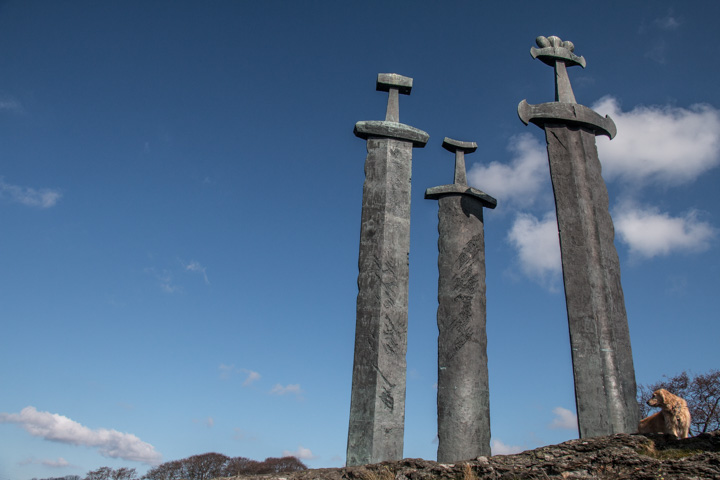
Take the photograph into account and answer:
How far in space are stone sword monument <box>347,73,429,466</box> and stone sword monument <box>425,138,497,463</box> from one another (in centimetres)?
135

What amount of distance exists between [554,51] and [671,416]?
19.9 ft

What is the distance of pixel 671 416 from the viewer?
5590 mm

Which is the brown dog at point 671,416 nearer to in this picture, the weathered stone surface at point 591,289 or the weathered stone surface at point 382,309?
the weathered stone surface at point 591,289

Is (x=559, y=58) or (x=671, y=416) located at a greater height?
(x=559, y=58)

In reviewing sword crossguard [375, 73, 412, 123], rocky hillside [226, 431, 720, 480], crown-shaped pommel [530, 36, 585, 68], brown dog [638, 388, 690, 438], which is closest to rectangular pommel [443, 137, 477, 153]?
sword crossguard [375, 73, 412, 123]

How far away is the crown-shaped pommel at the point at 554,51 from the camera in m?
9.39

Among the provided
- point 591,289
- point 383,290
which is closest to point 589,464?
point 591,289

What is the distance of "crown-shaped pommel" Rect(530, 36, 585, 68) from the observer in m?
9.39

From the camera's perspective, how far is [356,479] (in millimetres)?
5488

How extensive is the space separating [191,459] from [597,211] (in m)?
18.3

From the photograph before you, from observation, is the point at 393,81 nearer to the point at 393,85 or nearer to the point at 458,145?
the point at 393,85

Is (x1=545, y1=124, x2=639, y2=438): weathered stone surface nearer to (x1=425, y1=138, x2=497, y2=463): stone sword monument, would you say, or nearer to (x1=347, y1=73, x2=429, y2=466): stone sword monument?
(x1=347, y1=73, x2=429, y2=466): stone sword monument

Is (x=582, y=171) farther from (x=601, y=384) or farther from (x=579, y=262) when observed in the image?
(x=601, y=384)

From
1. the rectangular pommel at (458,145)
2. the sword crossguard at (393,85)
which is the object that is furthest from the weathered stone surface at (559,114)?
the rectangular pommel at (458,145)
